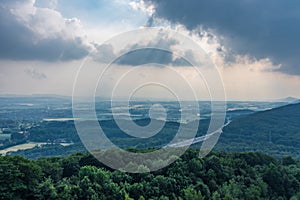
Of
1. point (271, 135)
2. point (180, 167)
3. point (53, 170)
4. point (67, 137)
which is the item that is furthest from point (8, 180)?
point (271, 135)

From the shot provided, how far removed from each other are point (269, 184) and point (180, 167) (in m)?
7.96

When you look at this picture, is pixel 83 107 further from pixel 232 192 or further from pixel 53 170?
pixel 232 192

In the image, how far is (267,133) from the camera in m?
75.6

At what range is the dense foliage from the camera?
14992 millimetres

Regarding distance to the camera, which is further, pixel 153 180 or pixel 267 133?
pixel 267 133

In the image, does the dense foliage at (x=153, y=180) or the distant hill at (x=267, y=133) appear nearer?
the dense foliage at (x=153, y=180)

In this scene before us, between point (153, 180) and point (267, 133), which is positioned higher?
point (153, 180)

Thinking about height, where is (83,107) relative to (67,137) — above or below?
above

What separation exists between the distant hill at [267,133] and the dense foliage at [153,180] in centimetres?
3194

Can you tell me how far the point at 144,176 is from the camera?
18594 millimetres

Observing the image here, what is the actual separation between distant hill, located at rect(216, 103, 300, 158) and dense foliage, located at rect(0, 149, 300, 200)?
31.9 metres

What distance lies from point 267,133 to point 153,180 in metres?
64.4

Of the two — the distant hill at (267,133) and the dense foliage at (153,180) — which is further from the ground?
the dense foliage at (153,180)

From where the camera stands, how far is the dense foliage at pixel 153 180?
14992 mm
